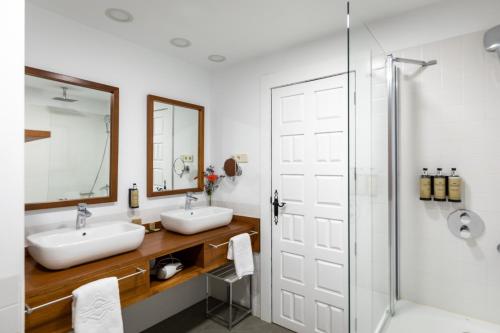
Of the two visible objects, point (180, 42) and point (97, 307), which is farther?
point (180, 42)

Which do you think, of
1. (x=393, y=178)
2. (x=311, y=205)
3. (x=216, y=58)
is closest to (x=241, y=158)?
(x=311, y=205)

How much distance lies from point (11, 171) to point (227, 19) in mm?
1569

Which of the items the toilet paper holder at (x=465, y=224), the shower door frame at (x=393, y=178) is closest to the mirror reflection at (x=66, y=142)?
the shower door frame at (x=393, y=178)

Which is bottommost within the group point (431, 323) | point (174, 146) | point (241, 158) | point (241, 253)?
point (431, 323)

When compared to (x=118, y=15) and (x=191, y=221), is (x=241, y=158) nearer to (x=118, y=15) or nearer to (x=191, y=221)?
(x=191, y=221)

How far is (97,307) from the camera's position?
1384mm

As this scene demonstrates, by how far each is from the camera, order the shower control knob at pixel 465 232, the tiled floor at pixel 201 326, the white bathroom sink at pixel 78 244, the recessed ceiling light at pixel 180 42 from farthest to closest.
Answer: the tiled floor at pixel 201 326 → the recessed ceiling light at pixel 180 42 → the shower control knob at pixel 465 232 → the white bathroom sink at pixel 78 244

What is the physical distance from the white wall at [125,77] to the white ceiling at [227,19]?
0.32 ft

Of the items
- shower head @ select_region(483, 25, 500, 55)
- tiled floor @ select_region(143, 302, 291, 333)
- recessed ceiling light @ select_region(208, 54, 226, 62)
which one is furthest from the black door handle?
shower head @ select_region(483, 25, 500, 55)

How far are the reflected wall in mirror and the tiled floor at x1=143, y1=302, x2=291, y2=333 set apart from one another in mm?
1235

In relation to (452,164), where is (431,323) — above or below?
below

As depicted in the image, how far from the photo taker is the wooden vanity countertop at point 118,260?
1.32 meters

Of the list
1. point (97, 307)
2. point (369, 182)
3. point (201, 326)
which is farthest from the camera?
point (201, 326)

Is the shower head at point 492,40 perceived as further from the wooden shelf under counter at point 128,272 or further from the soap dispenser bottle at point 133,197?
the soap dispenser bottle at point 133,197
